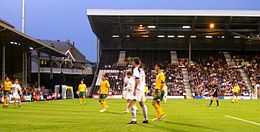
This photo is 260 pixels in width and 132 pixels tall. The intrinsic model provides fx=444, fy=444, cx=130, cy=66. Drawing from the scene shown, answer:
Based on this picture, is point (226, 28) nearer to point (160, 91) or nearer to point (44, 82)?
point (44, 82)

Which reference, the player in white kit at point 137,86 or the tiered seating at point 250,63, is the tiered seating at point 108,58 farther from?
the player in white kit at point 137,86

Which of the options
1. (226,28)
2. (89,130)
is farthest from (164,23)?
(89,130)

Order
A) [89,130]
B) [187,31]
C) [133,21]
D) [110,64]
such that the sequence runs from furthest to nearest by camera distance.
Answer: [110,64], [187,31], [133,21], [89,130]

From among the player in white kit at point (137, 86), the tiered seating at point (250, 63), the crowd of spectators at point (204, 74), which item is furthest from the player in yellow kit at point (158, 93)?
the tiered seating at point (250, 63)

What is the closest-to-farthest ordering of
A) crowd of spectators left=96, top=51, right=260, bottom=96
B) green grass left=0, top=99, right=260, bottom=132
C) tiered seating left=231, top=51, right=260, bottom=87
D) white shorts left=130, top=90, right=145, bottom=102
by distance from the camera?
green grass left=0, top=99, right=260, bottom=132 → white shorts left=130, top=90, right=145, bottom=102 → crowd of spectators left=96, top=51, right=260, bottom=96 → tiered seating left=231, top=51, right=260, bottom=87

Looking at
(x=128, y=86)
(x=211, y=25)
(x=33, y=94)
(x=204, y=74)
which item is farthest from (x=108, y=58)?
(x=128, y=86)

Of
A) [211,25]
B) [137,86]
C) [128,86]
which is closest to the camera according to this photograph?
[137,86]

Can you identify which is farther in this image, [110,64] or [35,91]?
[110,64]

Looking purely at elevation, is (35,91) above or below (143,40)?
below

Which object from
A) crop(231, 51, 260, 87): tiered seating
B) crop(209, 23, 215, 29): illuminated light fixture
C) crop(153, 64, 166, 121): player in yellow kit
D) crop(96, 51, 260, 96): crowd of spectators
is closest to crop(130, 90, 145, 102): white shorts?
crop(153, 64, 166, 121): player in yellow kit

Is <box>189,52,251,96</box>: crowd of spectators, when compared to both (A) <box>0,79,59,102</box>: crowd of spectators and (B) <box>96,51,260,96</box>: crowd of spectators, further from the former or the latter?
(A) <box>0,79,59,102</box>: crowd of spectators

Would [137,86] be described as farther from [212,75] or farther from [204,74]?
[204,74]

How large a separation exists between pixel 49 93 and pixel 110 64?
15.8m

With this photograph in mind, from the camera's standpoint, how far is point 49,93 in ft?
199
